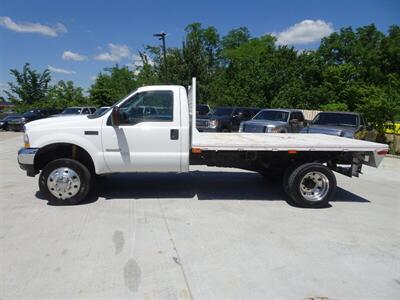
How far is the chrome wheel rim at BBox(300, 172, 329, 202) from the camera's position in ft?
20.2

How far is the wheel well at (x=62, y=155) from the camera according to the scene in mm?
5973

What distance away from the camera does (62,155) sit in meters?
6.18

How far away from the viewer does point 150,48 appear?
43.6 meters

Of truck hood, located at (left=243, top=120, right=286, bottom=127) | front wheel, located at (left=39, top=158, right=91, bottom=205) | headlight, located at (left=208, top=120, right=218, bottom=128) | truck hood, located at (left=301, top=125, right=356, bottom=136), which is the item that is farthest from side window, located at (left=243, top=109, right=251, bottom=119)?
front wheel, located at (left=39, top=158, right=91, bottom=205)

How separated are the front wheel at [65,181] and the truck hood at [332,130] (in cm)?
933

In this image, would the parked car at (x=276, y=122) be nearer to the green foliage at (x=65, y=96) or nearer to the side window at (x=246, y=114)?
the side window at (x=246, y=114)

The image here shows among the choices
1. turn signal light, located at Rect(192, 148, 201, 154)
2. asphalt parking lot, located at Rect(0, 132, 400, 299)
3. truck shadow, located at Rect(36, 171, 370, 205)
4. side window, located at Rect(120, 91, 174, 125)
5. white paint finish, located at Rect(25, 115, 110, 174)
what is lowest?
Result: truck shadow, located at Rect(36, 171, 370, 205)

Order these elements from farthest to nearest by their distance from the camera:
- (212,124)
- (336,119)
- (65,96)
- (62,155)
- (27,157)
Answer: (65,96)
(212,124)
(336,119)
(62,155)
(27,157)

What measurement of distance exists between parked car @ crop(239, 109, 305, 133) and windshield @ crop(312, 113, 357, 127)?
0.97 meters

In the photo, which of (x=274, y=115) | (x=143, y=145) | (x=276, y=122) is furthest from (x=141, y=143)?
(x=274, y=115)

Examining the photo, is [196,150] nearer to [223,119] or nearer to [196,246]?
[196,246]

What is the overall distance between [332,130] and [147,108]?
8.52 m

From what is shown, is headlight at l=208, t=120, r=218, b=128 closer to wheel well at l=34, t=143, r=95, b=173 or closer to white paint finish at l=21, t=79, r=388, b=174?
white paint finish at l=21, t=79, r=388, b=174

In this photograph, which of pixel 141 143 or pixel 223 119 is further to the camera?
pixel 223 119
